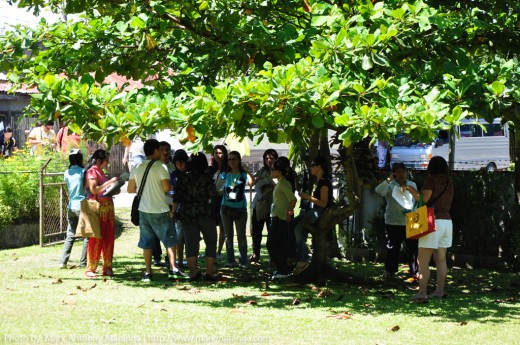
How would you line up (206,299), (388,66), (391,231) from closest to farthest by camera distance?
(388,66)
(206,299)
(391,231)

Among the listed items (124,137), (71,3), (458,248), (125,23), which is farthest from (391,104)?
(458,248)

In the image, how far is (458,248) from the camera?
14.6m

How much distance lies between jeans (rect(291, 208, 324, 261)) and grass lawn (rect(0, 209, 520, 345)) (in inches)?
24.1

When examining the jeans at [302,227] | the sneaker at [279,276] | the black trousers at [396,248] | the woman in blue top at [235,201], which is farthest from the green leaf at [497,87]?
the woman in blue top at [235,201]

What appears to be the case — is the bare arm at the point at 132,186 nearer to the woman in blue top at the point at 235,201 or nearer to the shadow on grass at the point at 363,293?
the shadow on grass at the point at 363,293

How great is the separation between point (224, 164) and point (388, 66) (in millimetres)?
4833

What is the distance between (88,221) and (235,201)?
7.53 feet

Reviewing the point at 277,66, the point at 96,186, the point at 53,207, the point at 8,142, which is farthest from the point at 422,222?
the point at 8,142

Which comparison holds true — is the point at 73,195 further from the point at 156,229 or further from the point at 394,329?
the point at 394,329

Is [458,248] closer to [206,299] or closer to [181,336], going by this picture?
[206,299]

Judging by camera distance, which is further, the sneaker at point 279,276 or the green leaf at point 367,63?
the sneaker at point 279,276

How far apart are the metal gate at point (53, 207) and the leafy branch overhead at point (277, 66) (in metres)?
5.40

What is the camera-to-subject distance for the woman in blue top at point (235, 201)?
1379cm

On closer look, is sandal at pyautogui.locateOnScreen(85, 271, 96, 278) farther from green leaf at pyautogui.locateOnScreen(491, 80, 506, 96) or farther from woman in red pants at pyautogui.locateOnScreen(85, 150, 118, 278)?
green leaf at pyautogui.locateOnScreen(491, 80, 506, 96)
